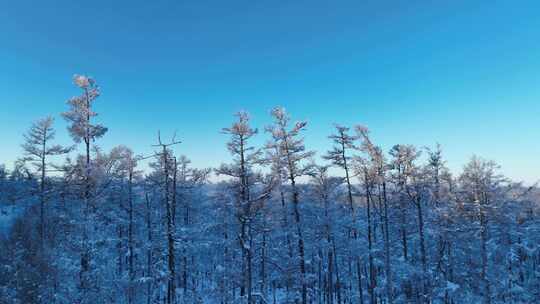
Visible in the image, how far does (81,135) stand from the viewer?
1627 cm

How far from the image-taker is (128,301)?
17.5 metres

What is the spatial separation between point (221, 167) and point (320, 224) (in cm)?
1115

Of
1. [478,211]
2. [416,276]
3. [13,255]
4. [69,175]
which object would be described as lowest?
[416,276]

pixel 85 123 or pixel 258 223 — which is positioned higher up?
pixel 85 123

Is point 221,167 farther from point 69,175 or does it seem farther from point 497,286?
point 497,286

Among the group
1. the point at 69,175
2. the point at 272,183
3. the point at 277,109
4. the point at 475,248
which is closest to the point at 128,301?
the point at 69,175

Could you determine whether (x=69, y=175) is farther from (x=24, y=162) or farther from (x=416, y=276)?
(x=416, y=276)

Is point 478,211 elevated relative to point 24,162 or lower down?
lower down

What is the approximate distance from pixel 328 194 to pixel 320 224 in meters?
2.56

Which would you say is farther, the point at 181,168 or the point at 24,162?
the point at 181,168

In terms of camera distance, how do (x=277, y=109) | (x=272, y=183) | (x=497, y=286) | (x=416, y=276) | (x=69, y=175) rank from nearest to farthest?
(x=272, y=183) → (x=69, y=175) → (x=277, y=109) → (x=416, y=276) → (x=497, y=286)

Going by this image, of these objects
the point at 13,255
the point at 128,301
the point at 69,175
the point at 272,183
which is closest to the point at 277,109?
the point at 272,183

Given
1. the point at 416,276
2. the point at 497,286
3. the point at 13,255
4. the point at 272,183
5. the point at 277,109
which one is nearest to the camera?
the point at 272,183

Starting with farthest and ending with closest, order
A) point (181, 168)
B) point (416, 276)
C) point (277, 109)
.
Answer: point (181, 168) < point (416, 276) < point (277, 109)
